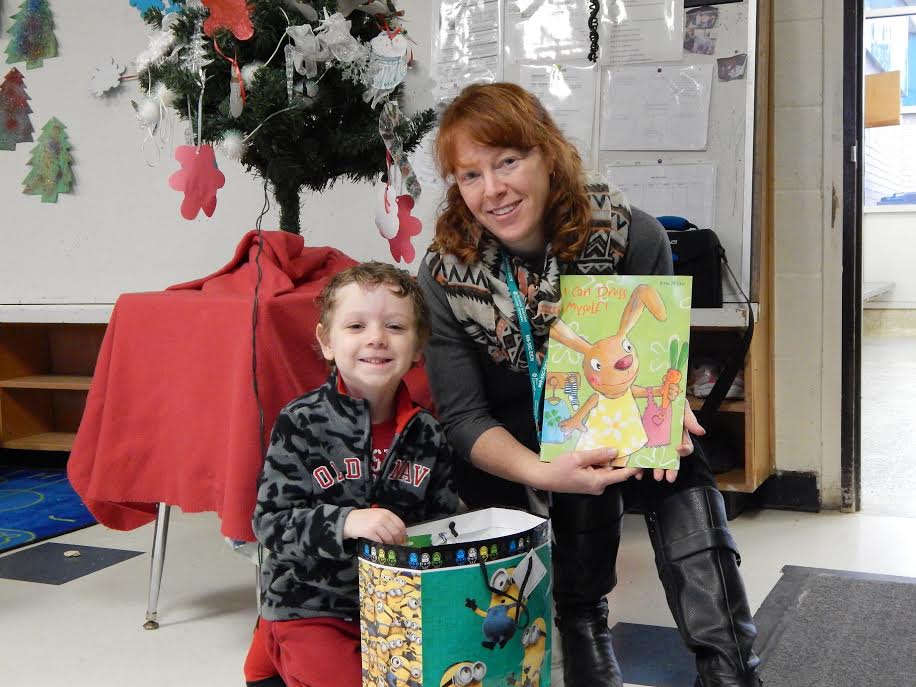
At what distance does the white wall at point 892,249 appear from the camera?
6.99m

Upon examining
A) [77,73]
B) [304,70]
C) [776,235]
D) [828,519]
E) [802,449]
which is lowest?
[828,519]

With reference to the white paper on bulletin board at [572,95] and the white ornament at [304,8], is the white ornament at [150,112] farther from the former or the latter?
the white paper on bulletin board at [572,95]

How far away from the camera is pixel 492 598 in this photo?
3.67 ft

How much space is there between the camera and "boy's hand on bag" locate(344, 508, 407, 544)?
1179 millimetres

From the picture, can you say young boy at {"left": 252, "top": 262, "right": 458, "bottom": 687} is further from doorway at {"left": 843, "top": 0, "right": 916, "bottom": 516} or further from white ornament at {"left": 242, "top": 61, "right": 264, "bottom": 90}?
doorway at {"left": 843, "top": 0, "right": 916, "bottom": 516}

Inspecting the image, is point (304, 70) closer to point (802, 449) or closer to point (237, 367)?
point (237, 367)

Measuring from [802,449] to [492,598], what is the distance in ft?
5.74

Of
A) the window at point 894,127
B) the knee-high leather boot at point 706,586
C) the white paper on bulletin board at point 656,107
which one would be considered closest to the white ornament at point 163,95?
the knee-high leather boot at point 706,586

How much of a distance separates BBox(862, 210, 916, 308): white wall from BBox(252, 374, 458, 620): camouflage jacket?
639cm

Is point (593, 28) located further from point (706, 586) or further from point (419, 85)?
point (706, 586)

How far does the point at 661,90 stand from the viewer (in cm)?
252

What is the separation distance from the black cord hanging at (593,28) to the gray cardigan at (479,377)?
3.82 ft

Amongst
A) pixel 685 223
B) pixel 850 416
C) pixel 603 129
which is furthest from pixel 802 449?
pixel 603 129

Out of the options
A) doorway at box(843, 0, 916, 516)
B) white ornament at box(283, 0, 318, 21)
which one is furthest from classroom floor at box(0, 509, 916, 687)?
white ornament at box(283, 0, 318, 21)
